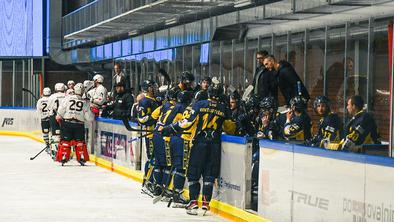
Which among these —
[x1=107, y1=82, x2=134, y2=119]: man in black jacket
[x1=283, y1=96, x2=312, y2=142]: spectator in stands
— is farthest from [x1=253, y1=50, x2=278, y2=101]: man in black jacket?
[x1=107, y1=82, x2=134, y2=119]: man in black jacket

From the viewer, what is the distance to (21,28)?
4766 centimetres

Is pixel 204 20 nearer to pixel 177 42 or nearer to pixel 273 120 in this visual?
pixel 177 42

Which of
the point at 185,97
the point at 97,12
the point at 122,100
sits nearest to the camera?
the point at 185,97

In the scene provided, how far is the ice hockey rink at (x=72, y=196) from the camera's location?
44.6ft

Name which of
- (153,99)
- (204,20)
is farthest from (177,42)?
(153,99)

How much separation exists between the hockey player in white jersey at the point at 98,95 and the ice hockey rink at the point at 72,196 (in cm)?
134

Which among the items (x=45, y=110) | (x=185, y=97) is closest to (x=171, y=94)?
(x=185, y=97)

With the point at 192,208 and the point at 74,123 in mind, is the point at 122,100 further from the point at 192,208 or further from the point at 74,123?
the point at 192,208

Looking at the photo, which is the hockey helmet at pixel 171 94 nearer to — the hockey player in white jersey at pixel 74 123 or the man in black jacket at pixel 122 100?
the man in black jacket at pixel 122 100

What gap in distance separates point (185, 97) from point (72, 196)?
113 inches

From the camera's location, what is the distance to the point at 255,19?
68.5ft

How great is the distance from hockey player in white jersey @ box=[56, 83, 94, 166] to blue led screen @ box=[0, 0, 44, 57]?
24.4 metres

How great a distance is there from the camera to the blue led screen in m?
47.1

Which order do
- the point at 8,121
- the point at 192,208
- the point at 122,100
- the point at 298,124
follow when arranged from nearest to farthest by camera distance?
the point at 298,124
the point at 192,208
the point at 122,100
the point at 8,121
